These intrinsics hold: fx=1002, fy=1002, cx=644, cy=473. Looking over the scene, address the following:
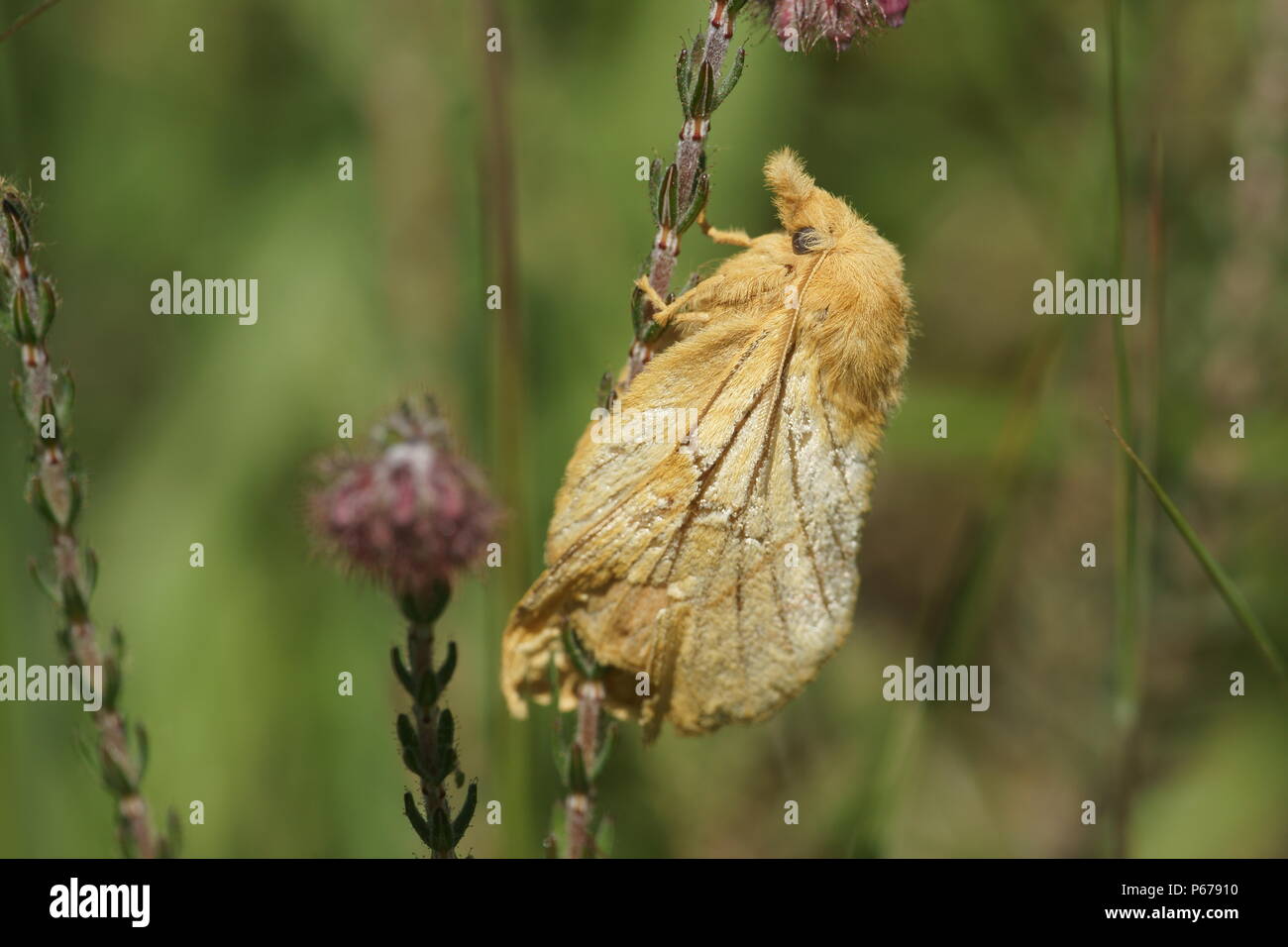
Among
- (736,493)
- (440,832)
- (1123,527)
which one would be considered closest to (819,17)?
(736,493)

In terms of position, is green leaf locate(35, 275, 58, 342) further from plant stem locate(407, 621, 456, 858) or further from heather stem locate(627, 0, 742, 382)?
heather stem locate(627, 0, 742, 382)

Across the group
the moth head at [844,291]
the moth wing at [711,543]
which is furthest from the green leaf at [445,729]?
the moth head at [844,291]

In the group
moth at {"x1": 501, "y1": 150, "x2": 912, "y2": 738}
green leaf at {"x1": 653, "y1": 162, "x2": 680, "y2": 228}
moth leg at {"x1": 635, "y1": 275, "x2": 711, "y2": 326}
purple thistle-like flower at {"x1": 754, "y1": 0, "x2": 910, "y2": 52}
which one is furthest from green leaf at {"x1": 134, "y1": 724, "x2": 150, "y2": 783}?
purple thistle-like flower at {"x1": 754, "y1": 0, "x2": 910, "y2": 52}

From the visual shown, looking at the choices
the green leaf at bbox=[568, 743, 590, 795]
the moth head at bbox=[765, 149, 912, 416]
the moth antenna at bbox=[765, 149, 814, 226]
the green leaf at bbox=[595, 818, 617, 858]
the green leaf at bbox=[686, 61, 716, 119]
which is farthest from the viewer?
the moth antenna at bbox=[765, 149, 814, 226]

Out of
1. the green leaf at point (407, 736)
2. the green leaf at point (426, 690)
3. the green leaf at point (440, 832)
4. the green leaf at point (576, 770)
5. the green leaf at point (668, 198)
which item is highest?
the green leaf at point (668, 198)

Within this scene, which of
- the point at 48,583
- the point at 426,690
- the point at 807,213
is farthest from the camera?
the point at 807,213

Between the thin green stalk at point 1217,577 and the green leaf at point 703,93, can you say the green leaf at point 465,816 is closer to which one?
the green leaf at point 703,93

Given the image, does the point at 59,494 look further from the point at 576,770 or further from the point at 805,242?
the point at 805,242
